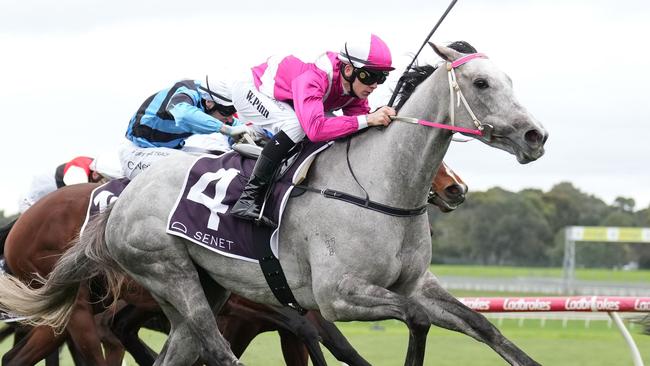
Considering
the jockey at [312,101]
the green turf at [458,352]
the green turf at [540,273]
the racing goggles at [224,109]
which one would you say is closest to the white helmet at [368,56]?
the jockey at [312,101]

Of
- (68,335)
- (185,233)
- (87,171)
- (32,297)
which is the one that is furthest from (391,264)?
(87,171)

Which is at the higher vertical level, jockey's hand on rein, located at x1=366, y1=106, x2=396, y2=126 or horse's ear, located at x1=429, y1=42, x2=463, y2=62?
horse's ear, located at x1=429, y1=42, x2=463, y2=62

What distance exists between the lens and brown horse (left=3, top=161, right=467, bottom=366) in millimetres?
7047

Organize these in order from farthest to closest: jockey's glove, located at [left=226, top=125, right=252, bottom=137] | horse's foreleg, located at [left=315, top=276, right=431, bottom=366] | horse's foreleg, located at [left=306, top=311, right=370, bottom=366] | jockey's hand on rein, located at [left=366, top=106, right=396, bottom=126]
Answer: horse's foreleg, located at [left=306, top=311, right=370, bottom=366] < jockey's glove, located at [left=226, top=125, right=252, bottom=137] < jockey's hand on rein, located at [left=366, top=106, right=396, bottom=126] < horse's foreleg, located at [left=315, top=276, right=431, bottom=366]

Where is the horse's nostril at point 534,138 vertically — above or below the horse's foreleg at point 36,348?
above

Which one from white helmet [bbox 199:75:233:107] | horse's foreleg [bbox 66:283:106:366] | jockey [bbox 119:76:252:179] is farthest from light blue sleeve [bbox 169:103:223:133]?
horse's foreleg [bbox 66:283:106:366]

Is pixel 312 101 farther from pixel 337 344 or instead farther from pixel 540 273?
pixel 540 273

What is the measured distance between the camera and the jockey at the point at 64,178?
8766 millimetres

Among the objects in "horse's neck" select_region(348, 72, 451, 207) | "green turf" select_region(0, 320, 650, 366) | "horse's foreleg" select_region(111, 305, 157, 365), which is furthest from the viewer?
"green turf" select_region(0, 320, 650, 366)

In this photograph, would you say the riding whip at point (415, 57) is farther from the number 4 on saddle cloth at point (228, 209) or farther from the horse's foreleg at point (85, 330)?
the horse's foreleg at point (85, 330)

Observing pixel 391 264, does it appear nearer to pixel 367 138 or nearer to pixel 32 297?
pixel 367 138

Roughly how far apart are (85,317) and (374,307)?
2759mm

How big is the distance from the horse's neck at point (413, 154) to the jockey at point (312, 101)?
0.46ft

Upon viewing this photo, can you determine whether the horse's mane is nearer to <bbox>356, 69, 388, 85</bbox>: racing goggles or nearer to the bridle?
<bbox>356, 69, 388, 85</bbox>: racing goggles
